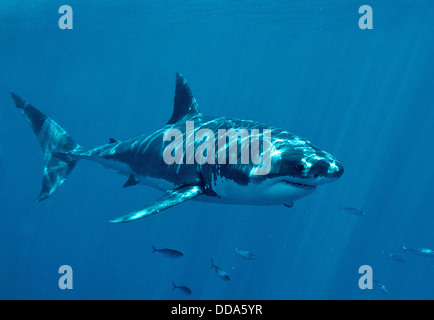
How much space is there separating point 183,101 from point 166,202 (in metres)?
3.35

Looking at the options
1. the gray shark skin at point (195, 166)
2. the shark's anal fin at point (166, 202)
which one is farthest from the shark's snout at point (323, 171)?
the shark's anal fin at point (166, 202)

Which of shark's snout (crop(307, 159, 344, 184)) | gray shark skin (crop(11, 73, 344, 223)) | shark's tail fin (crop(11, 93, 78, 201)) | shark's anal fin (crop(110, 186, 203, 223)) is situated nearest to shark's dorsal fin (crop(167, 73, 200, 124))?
gray shark skin (crop(11, 73, 344, 223))

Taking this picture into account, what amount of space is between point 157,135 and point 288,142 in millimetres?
3632

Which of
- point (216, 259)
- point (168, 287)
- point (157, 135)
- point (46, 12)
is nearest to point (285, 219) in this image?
point (216, 259)

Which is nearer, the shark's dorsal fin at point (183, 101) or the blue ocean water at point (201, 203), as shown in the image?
the shark's dorsal fin at point (183, 101)

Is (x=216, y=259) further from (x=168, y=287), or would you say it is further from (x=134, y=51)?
(x=134, y=51)

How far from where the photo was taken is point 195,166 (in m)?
6.46

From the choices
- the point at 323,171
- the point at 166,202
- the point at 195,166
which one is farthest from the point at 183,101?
the point at 323,171

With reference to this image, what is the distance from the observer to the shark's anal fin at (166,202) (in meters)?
5.40

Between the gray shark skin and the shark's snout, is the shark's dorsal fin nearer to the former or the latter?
the gray shark skin

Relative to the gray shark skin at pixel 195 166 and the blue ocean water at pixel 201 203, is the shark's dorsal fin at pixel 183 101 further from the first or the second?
the blue ocean water at pixel 201 203

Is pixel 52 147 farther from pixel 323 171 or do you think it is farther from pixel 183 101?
pixel 323 171

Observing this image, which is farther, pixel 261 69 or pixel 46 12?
pixel 261 69
